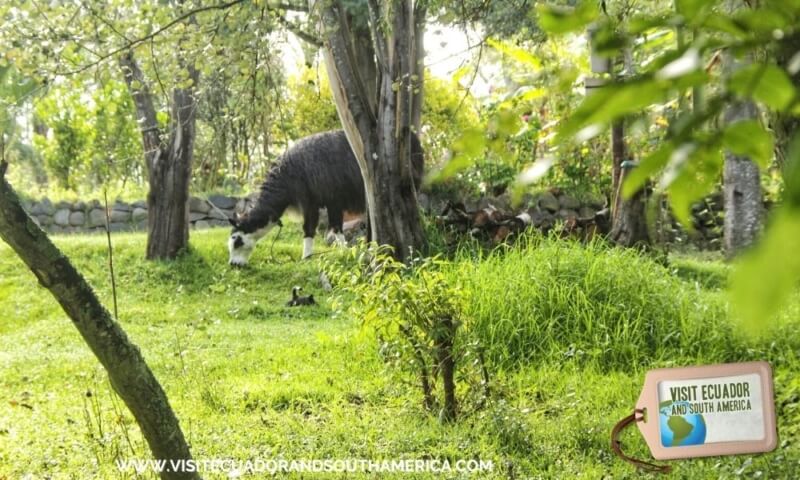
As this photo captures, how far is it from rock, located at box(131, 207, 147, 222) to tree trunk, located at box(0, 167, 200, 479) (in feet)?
41.7

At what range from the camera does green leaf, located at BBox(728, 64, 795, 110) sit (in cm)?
41

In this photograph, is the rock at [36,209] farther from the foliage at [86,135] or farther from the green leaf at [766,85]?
the green leaf at [766,85]

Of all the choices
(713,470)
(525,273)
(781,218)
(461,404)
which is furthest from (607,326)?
(781,218)

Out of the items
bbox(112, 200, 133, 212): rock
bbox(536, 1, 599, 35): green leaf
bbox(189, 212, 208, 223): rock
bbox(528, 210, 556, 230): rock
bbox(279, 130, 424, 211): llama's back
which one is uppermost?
bbox(279, 130, 424, 211): llama's back

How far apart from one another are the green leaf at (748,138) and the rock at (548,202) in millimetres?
12134

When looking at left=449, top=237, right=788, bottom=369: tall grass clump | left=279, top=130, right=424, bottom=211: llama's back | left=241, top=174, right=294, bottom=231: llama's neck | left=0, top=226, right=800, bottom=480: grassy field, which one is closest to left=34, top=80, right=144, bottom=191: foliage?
left=241, top=174, right=294, bottom=231: llama's neck

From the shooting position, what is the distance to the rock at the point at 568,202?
493 inches

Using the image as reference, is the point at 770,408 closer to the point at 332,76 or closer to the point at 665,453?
the point at 665,453

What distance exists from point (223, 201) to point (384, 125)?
27.3 feet

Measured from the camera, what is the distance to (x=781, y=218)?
307mm

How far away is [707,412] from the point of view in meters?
3.10

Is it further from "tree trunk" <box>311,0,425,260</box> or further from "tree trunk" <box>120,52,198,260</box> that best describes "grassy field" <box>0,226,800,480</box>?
"tree trunk" <box>120,52,198,260</box>

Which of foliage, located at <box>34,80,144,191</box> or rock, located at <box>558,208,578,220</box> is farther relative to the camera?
foliage, located at <box>34,80,144,191</box>

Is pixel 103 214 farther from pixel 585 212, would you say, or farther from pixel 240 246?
pixel 585 212
